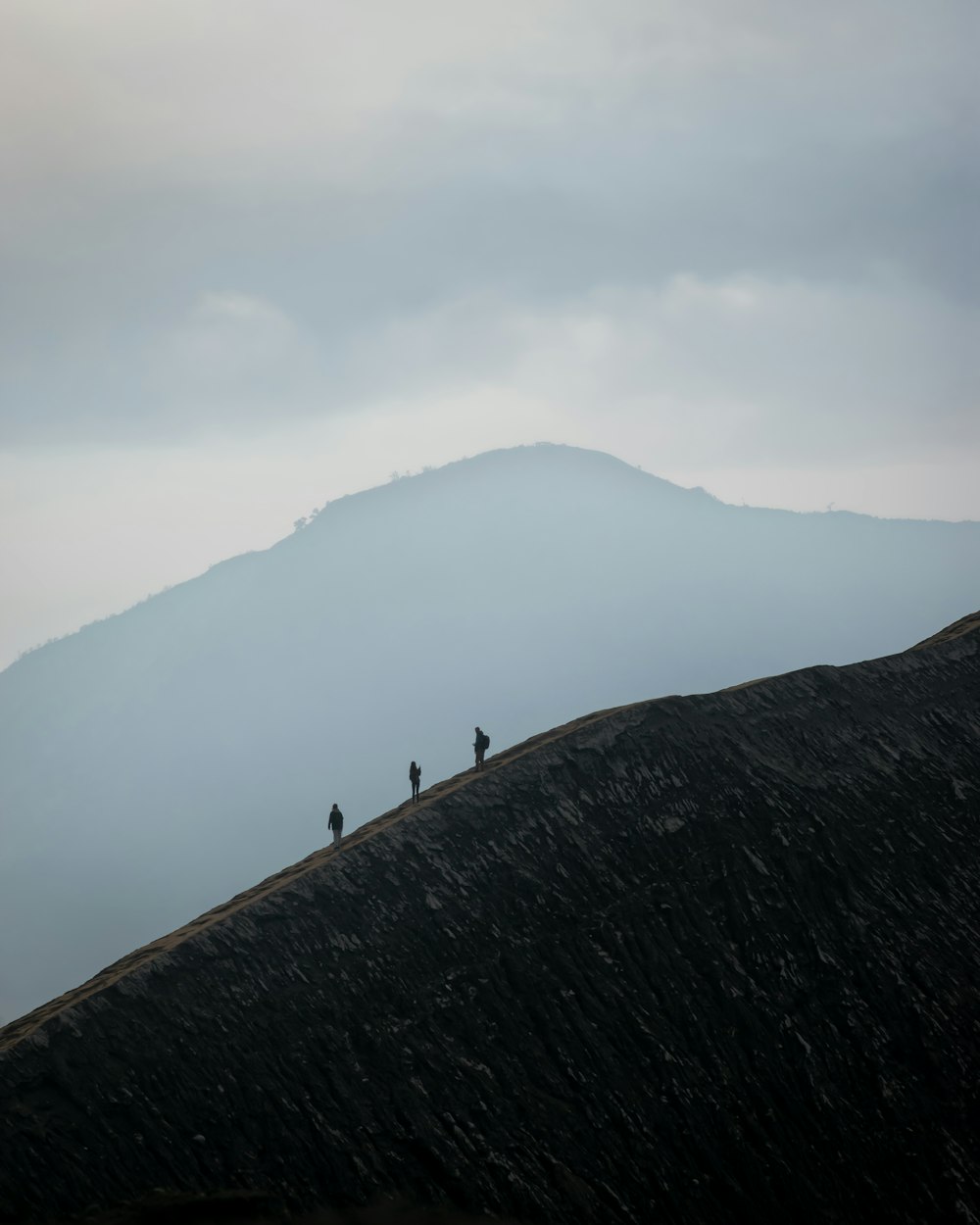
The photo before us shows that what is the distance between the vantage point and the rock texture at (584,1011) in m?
30.9

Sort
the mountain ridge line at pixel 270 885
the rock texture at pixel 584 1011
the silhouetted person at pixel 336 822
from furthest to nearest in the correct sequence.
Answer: the silhouetted person at pixel 336 822 < the mountain ridge line at pixel 270 885 < the rock texture at pixel 584 1011

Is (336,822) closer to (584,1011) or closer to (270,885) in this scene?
(270,885)

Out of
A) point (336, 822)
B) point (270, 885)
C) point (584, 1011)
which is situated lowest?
point (584, 1011)

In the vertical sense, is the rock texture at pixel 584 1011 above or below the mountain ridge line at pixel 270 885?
below

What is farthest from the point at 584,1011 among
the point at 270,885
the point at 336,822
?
the point at 270,885

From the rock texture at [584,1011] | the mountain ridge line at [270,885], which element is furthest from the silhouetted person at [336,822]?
the rock texture at [584,1011]

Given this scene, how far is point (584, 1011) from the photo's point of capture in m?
37.0

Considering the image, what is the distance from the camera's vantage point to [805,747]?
155 ft

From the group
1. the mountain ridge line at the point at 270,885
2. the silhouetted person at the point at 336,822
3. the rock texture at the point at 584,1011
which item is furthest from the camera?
the silhouetted person at the point at 336,822

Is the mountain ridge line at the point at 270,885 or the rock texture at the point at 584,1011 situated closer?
the rock texture at the point at 584,1011

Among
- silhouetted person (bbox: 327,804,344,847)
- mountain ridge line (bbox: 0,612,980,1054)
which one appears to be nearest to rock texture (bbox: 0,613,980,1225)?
mountain ridge line (bbox: 0,612,980,1054)

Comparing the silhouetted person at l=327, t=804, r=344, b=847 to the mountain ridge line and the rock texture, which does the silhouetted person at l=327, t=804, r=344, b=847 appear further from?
the rock texture

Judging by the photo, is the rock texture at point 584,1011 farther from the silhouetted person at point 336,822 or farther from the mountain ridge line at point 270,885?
the silhouetted person at point 336,822

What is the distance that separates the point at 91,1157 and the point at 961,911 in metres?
33.1
